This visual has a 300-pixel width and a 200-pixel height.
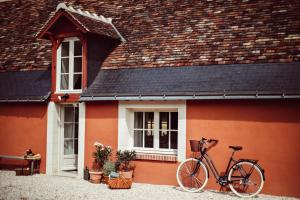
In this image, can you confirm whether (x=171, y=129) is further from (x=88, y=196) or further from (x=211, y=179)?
(x=88, y=196)

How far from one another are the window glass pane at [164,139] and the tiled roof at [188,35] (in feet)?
6.87

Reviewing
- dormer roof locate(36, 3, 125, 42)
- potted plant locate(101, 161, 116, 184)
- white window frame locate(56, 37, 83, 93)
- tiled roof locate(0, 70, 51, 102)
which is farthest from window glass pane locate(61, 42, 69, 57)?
potted plant locate(101, 161, 116, 184)

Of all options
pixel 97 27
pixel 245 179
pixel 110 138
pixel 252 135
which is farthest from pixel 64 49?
pixel 245 179

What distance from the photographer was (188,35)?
1303cm

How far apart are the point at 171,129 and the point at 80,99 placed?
3.04 meters

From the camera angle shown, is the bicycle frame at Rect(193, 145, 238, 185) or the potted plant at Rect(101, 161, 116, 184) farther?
the potted plant at Rect(101, 161, 116, 184)

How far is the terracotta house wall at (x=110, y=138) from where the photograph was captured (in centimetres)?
1162

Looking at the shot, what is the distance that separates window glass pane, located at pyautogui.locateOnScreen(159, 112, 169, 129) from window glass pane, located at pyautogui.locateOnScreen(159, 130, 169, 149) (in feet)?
0.55

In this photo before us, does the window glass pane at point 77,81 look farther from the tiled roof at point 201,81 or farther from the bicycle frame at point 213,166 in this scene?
the bicycle frame at point 213,166

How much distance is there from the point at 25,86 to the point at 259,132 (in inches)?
328

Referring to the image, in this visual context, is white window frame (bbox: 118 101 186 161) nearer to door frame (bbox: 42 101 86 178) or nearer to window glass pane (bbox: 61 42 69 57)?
door frame (bbox: 42 101 86 178)

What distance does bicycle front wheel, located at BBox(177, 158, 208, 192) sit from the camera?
10773 millimetres

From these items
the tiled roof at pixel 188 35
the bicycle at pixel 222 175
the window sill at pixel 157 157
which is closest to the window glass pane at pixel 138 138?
the window sill at pixel 157 157

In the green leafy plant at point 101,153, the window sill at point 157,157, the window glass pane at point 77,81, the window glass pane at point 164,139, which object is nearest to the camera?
the window sill at point 157,157
